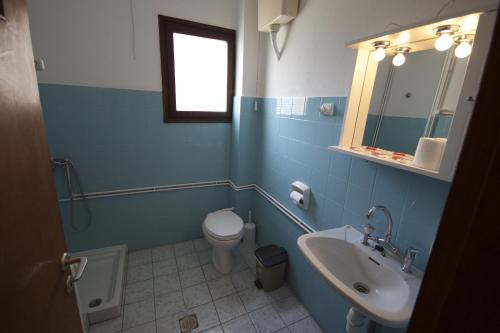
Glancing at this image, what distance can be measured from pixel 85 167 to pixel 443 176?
7.79ft

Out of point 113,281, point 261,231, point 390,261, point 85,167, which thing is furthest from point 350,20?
point 113,281

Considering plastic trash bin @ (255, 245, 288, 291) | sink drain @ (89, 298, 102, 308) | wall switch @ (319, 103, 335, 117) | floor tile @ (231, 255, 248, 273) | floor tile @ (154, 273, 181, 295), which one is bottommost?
floor tile @ (154, 273, 181, 295)

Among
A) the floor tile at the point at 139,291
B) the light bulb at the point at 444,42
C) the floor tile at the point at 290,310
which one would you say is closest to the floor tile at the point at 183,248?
the floor tile at the point at 139,291

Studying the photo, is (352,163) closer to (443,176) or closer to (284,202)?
(443,176)

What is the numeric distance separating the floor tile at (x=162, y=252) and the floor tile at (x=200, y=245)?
0.25 m

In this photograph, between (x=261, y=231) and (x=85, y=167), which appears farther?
(x=261, y=231)

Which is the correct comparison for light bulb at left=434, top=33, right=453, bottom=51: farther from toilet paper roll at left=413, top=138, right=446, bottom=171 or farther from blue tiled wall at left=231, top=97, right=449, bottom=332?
blue tiled wall at left=231, top=97, right=449, bottom=332

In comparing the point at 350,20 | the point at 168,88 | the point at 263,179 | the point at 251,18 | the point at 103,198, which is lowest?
the point at 103,198

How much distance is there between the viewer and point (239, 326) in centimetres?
155

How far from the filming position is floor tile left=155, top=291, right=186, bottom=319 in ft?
5.32

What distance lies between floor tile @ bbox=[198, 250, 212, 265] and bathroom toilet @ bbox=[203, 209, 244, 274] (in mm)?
82

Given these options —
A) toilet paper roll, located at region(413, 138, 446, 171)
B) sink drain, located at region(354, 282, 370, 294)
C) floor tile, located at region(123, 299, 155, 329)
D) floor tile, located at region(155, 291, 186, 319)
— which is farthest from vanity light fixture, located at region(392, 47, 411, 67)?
floor tile, located at region(123, 299, 155, 329)

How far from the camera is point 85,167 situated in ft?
6.13

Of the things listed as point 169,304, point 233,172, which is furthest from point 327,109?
point 169,304
